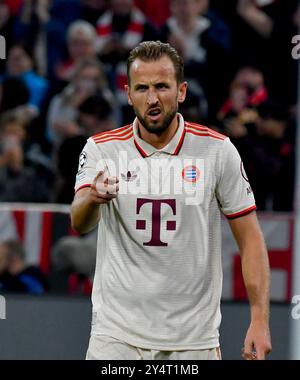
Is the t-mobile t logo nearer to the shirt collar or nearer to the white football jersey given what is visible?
the white football jersey

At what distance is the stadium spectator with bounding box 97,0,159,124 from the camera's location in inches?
366

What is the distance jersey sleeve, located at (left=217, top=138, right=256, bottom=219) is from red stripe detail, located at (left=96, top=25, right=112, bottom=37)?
18.4 ft

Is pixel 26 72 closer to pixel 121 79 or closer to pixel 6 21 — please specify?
Result: pixel 6 21

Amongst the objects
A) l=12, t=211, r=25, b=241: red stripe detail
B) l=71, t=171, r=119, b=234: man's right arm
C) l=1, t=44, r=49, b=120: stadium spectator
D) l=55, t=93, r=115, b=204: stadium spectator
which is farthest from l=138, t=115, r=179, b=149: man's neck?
l=1, t=44, r=49, b=120: stadium spectator

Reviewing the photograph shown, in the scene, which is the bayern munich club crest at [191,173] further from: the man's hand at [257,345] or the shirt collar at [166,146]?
the man's hand at [257,345]

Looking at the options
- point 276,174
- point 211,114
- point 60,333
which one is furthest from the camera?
point 211,114

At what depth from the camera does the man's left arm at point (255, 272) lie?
151 inches

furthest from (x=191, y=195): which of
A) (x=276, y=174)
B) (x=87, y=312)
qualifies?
(x=276, y=174)

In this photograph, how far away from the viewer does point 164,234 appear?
12.8ft

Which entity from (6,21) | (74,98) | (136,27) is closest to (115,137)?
(74,98)

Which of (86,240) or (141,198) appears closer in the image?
(141,198)

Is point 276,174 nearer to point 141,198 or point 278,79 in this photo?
point 278,79

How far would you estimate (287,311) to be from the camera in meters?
6.67
